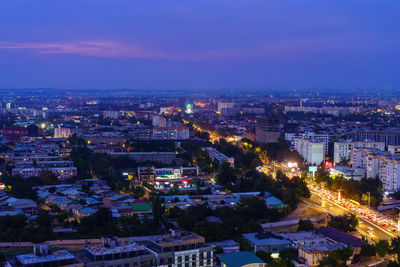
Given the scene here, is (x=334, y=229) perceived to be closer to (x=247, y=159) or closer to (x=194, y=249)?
(x=194, y=249)

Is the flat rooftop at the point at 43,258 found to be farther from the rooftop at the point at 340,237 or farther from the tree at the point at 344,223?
the tree at the point at 344,223

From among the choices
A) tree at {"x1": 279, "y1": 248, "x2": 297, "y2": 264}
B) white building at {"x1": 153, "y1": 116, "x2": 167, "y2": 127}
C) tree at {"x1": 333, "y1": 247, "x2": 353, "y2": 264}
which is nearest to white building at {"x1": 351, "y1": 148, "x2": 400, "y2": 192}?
tree at {"x1": 333, "y1": 247, "x2": 353, "y2": 264}

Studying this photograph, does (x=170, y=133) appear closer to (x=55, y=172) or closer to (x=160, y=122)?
(x=160, y=122)

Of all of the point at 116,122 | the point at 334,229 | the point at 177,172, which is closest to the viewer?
the point at 334,229

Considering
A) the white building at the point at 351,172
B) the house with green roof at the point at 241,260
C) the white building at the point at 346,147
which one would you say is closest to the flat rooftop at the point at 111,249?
the house with green roof at the point at 241,260

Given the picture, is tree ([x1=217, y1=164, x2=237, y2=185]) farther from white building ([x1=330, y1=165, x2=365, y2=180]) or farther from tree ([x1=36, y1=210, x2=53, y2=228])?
tree ([x1=36, y1=210, x2=53, y2=228])

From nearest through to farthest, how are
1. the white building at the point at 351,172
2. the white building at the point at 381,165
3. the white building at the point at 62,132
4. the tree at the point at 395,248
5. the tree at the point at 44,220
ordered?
the tree at the point at 395,248 < the tree at the point at 44,220 < the white building at the point at 381,165 < the white building at the point at 351,172 < the white building at the point at 62,132

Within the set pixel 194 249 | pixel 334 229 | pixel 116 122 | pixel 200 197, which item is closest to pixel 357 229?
pixel 334 229

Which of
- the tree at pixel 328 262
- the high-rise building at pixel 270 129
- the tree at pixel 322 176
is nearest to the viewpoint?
the tree at pixel 328 262
